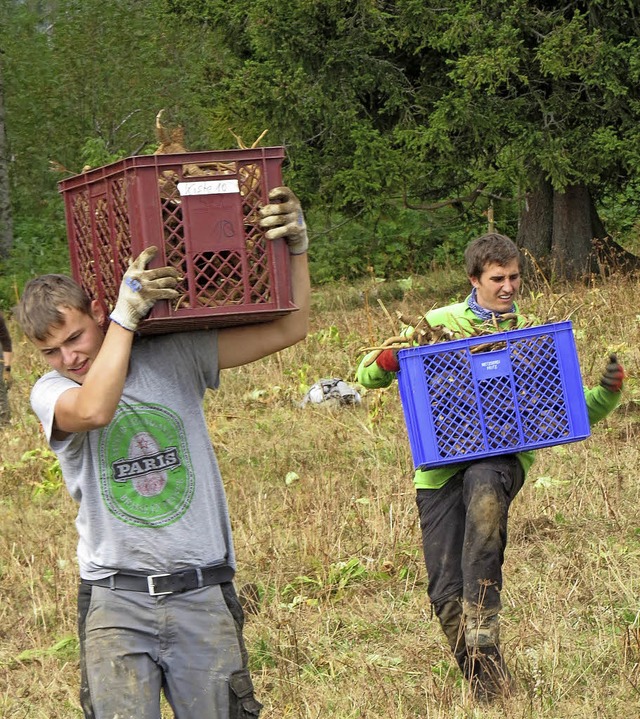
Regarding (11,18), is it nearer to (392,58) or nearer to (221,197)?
(392,58)

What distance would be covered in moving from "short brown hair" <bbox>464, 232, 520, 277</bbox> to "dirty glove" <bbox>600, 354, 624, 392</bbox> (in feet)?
1.86

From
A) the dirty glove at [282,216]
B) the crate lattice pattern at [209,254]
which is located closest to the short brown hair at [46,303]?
the crate lattice pattern at [209,254]

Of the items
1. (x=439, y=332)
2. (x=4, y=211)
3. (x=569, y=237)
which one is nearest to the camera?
(x=439, y=332)

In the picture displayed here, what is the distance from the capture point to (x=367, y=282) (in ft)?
53.5

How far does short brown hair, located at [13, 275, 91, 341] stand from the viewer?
3.02m

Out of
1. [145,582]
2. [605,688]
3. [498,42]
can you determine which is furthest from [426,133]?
[145,582]

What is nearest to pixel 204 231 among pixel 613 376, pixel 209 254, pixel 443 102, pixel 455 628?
pixel 209 254

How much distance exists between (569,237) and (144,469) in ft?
34.8

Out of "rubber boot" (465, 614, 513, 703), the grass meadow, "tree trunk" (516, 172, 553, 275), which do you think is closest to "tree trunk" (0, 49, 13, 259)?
"tree trunk" (516, 172, 553, 275)

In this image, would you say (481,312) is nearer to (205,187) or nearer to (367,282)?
(205,187)

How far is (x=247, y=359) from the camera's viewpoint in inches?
131

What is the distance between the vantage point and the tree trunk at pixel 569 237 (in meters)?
12.8

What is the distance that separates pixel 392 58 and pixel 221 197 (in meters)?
10.8

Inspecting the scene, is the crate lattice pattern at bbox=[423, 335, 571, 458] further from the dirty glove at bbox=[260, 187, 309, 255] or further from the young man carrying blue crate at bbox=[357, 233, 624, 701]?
the dirty glove at bbox=[260, 187, 309, 255]
